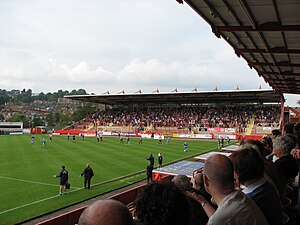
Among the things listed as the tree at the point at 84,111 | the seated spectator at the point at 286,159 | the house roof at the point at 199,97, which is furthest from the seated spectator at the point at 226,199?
the tree at the point at 84,111

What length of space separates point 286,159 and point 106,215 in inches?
183

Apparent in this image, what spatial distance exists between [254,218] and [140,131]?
194ft

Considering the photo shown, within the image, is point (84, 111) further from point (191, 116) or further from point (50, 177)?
point (50, 177)

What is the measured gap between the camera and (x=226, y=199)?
2.73 metres

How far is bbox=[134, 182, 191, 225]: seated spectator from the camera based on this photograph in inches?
80.0

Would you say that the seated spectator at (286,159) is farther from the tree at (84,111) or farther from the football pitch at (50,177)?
the tree at (84,111)

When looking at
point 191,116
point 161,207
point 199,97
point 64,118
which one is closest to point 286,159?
point 161,207

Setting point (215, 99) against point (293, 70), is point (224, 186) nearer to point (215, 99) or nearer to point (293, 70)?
point (293, 70)

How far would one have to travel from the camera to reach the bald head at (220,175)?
9.30 ft

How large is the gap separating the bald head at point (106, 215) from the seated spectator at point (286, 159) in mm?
4384

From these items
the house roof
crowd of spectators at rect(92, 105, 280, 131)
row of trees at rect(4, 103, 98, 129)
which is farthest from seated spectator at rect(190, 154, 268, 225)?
row of trees at rect(4, 103, 98, 129)

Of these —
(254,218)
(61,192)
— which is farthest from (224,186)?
(61,192)

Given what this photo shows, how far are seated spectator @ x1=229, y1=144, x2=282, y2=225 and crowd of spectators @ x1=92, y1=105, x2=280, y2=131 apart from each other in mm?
54662

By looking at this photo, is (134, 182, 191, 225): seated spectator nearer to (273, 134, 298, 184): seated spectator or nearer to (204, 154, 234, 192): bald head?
(204, 154, 234, 192): bald head
